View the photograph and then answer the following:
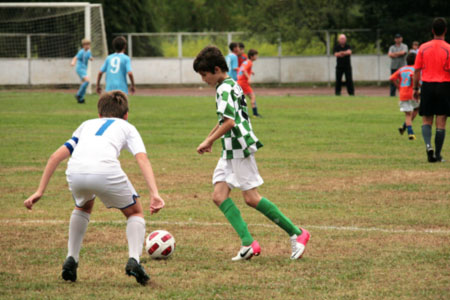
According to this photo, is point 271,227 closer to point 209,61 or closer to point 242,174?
point 242,174

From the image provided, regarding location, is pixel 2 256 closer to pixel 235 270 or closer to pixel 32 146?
pixel 235 270

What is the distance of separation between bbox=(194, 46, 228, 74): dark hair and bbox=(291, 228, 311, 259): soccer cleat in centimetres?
143

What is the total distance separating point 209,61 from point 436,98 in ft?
19.8

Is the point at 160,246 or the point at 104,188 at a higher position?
the point at 104,188

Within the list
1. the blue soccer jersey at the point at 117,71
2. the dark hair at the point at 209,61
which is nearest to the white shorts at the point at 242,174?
the dark hair at the point at 209,61

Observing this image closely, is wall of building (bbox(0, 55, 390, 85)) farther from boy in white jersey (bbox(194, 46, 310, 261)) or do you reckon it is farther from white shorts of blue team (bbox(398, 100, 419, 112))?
boy in white jersey (bbox(194, 46, 310, 261))

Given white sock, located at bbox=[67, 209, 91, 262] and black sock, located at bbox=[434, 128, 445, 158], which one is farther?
black sock, located at bbox=[434, 128, 445, 158]

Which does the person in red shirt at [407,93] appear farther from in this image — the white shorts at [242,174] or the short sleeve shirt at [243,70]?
the white shorts at [242,174]

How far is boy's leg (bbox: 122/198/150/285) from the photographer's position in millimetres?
4766

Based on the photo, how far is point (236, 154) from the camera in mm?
5703

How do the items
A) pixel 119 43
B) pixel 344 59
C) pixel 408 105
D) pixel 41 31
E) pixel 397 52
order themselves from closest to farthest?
pixel 408 105 → pixel 119 43 → pixel 397 52 → pixel 344 59 → pixel 41 31

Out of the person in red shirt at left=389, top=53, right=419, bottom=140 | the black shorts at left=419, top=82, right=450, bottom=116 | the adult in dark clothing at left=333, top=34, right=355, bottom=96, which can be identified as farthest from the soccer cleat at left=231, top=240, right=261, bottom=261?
the adult in dark clothing at left=333, top=34, right=355, bottom=96

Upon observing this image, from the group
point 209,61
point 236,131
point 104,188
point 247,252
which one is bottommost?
point 247,252

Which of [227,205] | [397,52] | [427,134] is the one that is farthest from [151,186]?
[397,52]
